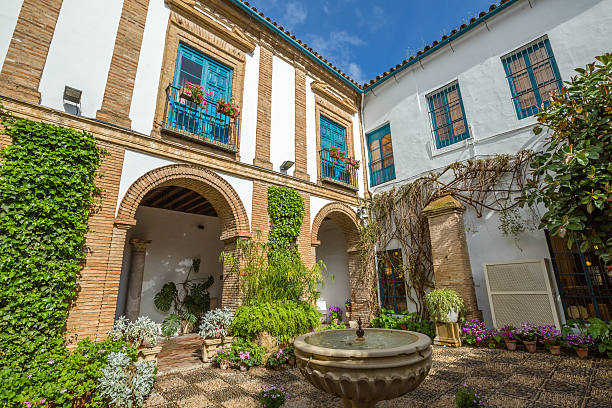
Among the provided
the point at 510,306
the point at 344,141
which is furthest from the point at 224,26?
the point at 510,306

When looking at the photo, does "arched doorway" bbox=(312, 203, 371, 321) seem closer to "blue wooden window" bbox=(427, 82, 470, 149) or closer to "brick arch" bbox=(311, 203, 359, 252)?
"brick arch" bbox=(311, 203, 359, 252)

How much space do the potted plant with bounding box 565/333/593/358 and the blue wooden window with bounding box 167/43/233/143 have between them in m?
7.87

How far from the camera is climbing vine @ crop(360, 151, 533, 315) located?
6.73 metres

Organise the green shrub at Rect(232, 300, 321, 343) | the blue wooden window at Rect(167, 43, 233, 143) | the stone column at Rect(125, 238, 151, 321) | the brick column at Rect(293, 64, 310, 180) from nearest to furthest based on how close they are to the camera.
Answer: the green shrub at Rect(232, 300, 321, 343)
the blue wooden window at Rect(167, 43, 233, 143)
the stone column at Rect(125, 238, 151, 321)
the brick column at Rect(293, 64, 310, 180)

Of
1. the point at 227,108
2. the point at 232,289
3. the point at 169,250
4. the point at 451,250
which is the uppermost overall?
the point at 227,108

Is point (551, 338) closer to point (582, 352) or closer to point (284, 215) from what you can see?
point (582, 352)

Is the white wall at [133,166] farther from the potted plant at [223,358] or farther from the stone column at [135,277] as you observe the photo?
the stone column at [135,277]

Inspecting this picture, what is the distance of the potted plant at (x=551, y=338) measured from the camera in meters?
5.22

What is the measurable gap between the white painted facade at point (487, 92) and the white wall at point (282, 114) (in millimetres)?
3581

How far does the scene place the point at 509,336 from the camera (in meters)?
5.79

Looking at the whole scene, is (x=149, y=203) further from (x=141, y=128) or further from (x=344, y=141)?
(x=344, y=141)


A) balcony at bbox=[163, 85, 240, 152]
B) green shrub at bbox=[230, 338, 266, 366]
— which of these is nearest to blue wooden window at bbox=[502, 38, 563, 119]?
balcony at bbox=[163, 85, 240, 152]

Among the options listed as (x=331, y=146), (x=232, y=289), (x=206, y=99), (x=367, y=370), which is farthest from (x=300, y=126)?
Answer: (x=367, y=370)

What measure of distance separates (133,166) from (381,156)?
25.0 ft
